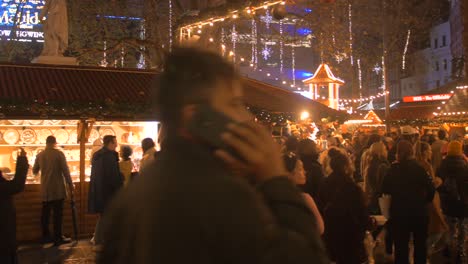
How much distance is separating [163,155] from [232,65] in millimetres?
376

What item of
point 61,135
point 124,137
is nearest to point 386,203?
point 124,137

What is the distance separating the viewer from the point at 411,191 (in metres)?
6.59

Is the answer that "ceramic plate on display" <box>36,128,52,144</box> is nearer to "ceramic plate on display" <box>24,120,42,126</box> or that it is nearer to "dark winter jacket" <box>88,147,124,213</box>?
"ceramic plate on display" <box>24,120,42,126</box>

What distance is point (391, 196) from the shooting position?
6809mm

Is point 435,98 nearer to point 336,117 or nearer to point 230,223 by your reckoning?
point 336,117

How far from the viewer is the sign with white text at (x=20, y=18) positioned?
1871 centimetres

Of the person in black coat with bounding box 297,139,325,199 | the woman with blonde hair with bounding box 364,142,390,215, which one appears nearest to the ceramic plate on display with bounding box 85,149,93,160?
the woman with blonde hair with bounding box 364,142,390,215

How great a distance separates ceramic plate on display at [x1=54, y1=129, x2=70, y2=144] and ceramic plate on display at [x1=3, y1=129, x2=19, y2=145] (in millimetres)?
798

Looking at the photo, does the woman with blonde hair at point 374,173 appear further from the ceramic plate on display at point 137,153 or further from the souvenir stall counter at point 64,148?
the ceramic plate on display at point 137,153

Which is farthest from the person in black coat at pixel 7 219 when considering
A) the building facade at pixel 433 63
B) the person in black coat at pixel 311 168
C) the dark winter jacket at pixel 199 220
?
the building facade at pixel 433 63

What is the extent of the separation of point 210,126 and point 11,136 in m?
10.8

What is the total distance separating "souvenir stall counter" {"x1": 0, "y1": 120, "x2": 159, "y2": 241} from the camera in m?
10.6

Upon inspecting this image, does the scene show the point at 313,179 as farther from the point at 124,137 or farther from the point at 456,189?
the point at 124,137

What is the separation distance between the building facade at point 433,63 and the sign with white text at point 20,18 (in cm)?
3459
